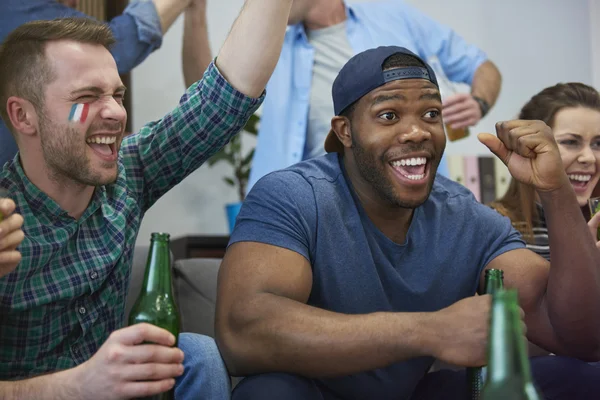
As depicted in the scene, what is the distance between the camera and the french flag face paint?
1.53 m

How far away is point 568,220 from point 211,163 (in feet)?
8.46

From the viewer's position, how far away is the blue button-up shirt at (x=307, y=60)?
8.83 feet

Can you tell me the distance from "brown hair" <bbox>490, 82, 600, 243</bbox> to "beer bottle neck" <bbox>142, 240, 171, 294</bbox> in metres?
1.37

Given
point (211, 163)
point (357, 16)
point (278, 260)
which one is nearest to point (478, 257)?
point (278, 260)

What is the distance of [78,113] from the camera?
1.53 m

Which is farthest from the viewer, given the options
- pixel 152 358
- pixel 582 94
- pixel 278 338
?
pixel 582 94

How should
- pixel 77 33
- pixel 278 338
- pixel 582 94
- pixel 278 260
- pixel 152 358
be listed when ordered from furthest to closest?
pixel 582 94 → pixel 77 33 → pixel 278 260 → pixel 278 338 → pixel 152 358

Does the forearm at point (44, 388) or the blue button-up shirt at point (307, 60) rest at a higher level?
the blue button-up shirt at point (307, 60)

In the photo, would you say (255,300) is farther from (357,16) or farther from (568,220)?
(357,16)

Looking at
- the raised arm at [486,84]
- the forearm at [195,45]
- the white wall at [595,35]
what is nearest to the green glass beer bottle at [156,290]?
the forearm at [195,45]

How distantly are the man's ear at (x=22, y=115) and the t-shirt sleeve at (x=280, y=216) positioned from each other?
1.52 ft

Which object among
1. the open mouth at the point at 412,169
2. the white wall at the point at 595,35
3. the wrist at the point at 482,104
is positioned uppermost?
the white wall at the point at 595,35

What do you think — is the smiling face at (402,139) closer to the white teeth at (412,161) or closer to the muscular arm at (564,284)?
the white teeth at (412,161)

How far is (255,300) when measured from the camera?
1426mm
